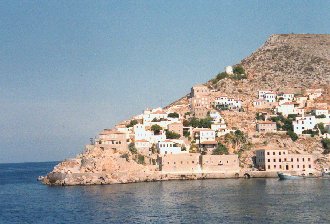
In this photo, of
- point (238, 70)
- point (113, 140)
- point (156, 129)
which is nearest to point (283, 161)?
point (156, 129)

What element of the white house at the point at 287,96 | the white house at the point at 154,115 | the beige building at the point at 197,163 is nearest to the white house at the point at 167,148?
the beige building at the point at 197,163

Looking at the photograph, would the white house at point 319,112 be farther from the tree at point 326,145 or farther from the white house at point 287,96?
the white house at point 287,96

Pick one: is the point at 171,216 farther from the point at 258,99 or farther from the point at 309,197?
the point at 258,99

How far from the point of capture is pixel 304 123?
8294 cm

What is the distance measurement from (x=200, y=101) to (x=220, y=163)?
79.2 ft

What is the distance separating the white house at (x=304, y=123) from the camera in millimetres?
82562

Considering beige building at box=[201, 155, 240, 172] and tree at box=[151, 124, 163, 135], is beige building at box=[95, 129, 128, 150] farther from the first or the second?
beige building at box=[201, 155, 240, 172]

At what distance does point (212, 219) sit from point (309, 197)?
14.4 metres

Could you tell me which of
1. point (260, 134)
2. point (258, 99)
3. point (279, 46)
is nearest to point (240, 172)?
point (260, 134)

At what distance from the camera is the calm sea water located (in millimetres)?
40688

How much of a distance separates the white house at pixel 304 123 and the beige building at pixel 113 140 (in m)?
27.1

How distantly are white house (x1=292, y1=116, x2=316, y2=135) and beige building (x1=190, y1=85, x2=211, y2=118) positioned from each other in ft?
48.1

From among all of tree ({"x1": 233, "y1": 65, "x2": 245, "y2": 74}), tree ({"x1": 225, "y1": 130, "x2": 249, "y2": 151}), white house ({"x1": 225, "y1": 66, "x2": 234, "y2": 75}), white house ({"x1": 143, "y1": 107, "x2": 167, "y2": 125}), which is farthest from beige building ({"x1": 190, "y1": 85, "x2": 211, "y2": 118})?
tree ({"x1": 233, "y1": 65, "x2": 245, "y2": 74})

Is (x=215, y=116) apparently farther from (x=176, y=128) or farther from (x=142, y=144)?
(x=142, y=144)
